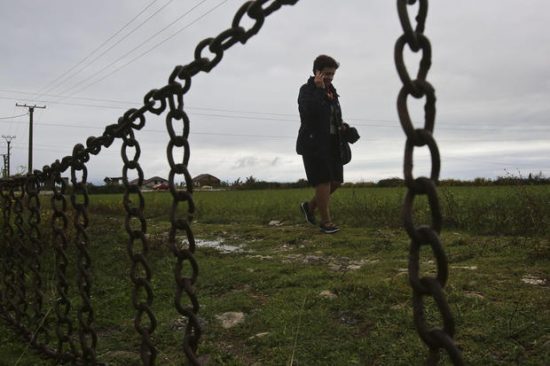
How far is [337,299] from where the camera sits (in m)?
3.31

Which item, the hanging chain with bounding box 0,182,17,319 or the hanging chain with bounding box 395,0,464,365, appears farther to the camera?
the hanging chain with bounding box 0,182,17,319

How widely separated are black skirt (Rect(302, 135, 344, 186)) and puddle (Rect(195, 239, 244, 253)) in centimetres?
126

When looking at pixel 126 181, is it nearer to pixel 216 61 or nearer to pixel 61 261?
pixel 216 61

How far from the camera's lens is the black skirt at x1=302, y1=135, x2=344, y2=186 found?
6094 millimetres

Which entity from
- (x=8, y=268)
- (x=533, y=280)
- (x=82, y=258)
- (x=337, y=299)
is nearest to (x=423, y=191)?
(x=82, y=258)

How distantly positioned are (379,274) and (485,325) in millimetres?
1340

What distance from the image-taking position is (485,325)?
265 cm

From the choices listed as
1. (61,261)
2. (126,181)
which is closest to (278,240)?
(61,261)

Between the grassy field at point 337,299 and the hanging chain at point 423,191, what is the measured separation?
1636mm

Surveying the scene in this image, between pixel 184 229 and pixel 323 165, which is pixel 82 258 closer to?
pixel 184 229

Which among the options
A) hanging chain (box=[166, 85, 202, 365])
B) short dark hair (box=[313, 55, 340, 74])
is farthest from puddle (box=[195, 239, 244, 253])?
hanging chain (box=[166, 85, 202, 365])

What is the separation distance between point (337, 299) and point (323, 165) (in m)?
2.95

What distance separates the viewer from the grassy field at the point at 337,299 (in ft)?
8.34

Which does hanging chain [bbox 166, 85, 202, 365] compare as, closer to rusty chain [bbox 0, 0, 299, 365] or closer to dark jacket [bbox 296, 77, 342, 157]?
rusty chain [bbox 0, 0, 299, 365]
